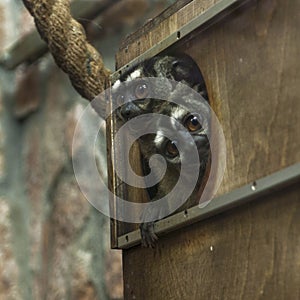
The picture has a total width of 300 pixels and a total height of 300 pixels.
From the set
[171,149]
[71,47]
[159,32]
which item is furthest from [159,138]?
[71,47]

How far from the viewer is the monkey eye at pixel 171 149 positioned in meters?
1.02

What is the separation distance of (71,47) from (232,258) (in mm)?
633

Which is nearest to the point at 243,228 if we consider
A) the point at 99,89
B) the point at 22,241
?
the point at 99,89

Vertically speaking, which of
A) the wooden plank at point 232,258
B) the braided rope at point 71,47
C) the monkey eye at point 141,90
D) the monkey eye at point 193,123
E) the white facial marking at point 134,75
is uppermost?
the braided rope at point 71,47

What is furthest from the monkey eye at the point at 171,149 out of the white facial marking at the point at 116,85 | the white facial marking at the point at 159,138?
the white facial marking at the point at 116,85

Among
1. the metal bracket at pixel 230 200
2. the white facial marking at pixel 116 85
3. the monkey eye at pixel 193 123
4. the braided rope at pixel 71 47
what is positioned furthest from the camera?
the braided rope at pixel 71 47


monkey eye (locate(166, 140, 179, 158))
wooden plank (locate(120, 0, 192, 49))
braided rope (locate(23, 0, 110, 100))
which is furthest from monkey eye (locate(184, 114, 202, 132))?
braided rope (locate(23, 0, 110, 100))

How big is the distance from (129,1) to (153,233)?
28.9 inches

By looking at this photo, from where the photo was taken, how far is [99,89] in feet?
4.61

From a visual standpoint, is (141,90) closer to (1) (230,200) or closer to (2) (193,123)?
(2) (193,123)

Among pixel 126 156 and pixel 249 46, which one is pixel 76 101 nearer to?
pixel 126 156

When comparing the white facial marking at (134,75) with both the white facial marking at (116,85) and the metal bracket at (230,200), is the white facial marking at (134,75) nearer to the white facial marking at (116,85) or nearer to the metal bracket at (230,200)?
the white facial marking at (116,85)

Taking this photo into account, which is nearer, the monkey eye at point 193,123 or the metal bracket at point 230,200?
the metal bracket at point 230,200

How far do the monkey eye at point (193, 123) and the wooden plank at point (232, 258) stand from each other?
109mm
